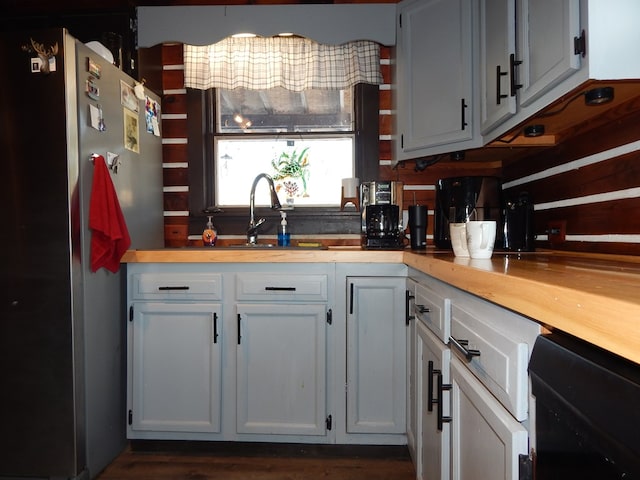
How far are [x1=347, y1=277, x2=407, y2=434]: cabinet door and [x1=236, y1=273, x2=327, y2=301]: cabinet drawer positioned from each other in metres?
0.14

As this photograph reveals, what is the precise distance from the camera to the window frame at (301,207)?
8.51 feet

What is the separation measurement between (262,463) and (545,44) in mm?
1905

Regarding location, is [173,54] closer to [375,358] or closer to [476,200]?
[476,200]

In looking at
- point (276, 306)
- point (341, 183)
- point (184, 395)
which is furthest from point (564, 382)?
point (341, 183)

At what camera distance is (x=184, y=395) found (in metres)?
1.96

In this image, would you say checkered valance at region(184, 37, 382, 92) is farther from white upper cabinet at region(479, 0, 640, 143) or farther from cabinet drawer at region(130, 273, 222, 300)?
cabinet drawer at region(130, 273, 222, 300)

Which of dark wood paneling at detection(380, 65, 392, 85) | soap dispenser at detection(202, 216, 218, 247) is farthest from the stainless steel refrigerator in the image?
dark wood paneling at detection(380, 65, 392, 85)

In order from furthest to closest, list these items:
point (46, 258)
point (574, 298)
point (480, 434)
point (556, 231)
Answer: point (556, 231), point (46, 258), point (480, 434), point (574, 298)

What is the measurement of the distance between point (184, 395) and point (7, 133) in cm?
125

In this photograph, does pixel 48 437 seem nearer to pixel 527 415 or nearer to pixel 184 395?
pixel 184 395

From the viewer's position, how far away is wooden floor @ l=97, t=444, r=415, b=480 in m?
1.85

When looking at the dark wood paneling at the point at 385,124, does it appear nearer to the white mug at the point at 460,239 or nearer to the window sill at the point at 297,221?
the window sill at the point at 297,221

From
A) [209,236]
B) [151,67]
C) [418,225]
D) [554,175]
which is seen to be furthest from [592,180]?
[151,67]

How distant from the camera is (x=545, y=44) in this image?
127 centimetres
